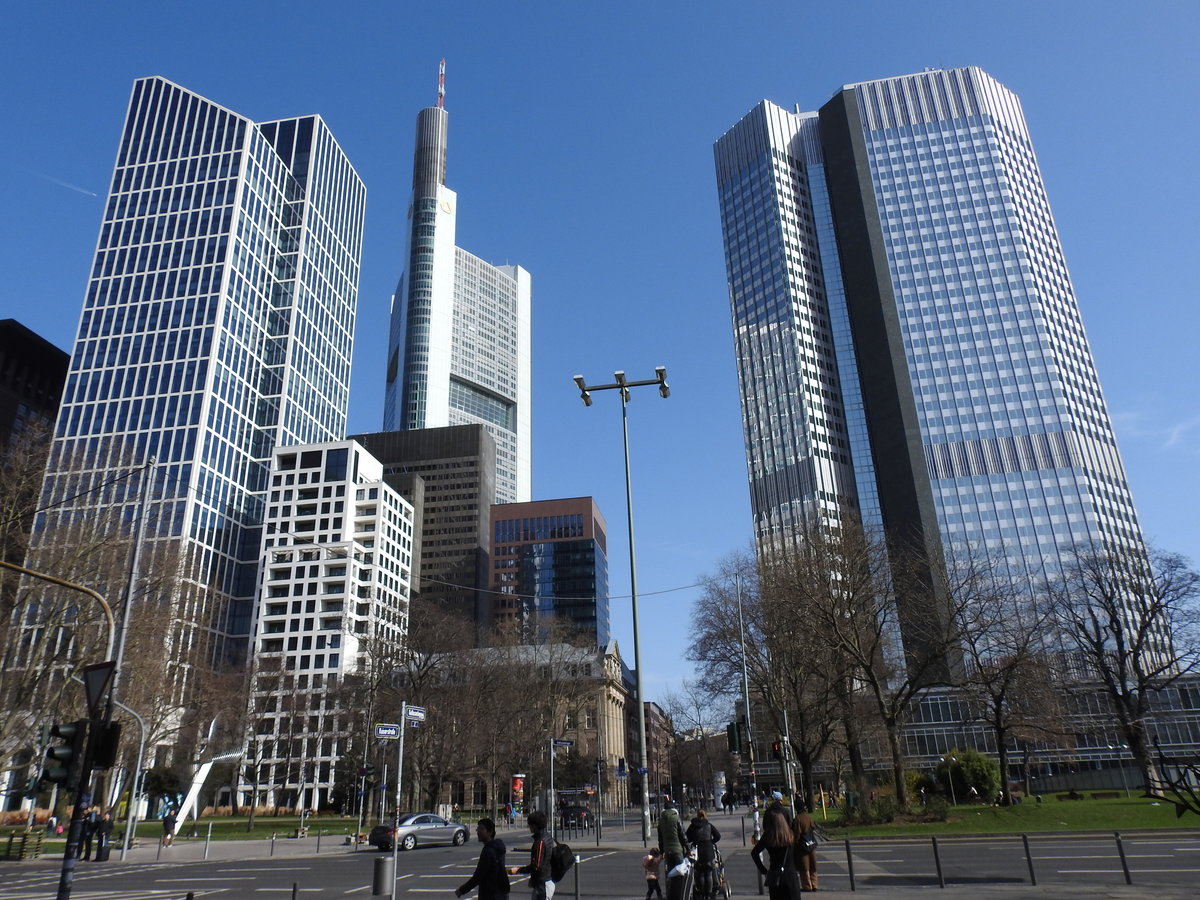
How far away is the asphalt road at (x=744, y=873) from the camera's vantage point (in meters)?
15.5

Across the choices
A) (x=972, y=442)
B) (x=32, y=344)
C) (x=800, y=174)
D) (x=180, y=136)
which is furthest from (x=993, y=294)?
(x=32, y=344)

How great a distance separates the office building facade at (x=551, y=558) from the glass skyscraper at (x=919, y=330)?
56.3 m

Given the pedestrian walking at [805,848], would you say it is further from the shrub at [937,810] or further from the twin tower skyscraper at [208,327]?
the twin tower skyscraper at [208,327]

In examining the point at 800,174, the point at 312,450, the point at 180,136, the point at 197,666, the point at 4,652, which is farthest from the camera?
the point at 800,174

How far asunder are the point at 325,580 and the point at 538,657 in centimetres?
5400

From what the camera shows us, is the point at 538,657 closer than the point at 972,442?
Yes

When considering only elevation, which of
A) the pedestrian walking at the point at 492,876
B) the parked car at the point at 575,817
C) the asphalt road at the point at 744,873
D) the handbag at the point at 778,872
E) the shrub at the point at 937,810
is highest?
the pedestrian walking at the point at 492,876

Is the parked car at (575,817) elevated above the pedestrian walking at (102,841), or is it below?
below

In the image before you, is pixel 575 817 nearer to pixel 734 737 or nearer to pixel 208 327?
pixel 734 737

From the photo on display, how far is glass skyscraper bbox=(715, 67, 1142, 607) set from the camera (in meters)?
119

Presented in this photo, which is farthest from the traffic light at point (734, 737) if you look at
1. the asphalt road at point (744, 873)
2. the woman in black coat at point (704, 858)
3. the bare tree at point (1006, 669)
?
the woman in black coat at point (704, 858)

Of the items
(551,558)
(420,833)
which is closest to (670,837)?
(420,833)

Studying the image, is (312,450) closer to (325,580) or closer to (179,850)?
(325,580)

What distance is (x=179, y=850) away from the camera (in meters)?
32.7
